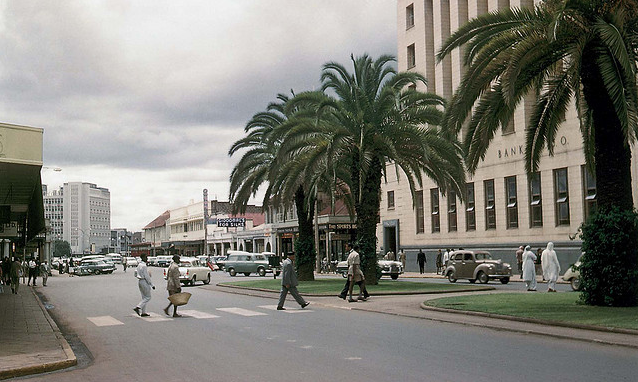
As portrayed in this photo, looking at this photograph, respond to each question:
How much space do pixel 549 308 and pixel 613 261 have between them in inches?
81.7

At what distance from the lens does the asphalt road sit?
934 centimetres

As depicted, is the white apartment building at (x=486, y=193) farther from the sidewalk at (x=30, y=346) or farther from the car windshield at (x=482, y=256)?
the sidewalk at (x=30, y=346)

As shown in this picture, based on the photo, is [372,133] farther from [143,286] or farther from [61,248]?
[61,248]

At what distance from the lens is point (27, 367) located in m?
10.4

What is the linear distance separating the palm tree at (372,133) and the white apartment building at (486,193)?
8067 mm

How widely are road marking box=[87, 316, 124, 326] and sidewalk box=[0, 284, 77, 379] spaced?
118 centimetres

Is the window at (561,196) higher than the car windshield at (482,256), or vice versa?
the window at (561,196)

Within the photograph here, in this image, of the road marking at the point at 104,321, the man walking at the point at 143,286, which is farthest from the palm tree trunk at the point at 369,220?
the road marking at the point at 104,321

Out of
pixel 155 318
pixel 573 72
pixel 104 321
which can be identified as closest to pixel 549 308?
pixel 573 72

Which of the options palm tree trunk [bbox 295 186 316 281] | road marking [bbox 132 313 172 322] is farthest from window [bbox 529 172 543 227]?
road marking [bbox 132 313 172 322]

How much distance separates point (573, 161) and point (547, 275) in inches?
590

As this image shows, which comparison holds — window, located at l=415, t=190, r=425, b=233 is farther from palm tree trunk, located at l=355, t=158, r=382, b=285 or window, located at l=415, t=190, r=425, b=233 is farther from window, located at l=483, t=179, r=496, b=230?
palm tree trunk, located at l=355, t=158, r=382, b=285

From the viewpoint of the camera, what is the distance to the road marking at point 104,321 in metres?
17.6

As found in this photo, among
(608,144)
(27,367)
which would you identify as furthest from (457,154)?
(27,367)
